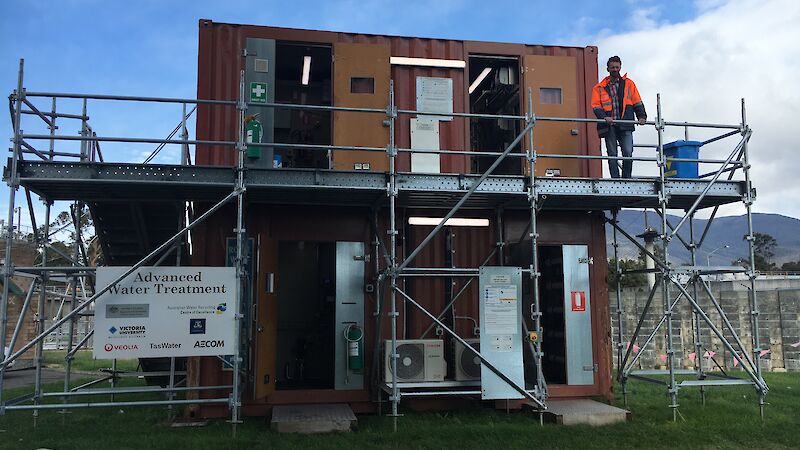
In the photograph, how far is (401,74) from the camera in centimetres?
1089

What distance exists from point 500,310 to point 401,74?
14.1ft

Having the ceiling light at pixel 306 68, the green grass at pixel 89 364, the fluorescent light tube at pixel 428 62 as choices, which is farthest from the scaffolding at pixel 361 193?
the green grass at pixel 89 364

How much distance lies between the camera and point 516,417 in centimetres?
972

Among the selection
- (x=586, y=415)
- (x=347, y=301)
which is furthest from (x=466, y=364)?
(x=347, y=301)

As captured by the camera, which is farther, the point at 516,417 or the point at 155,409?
the point at 155,409

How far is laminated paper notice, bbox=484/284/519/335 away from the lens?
30.1ft

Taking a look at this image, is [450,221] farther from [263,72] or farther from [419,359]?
[263,72]

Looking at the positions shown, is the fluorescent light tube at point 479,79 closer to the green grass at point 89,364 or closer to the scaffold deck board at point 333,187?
the scaffold deck board at point 333,187

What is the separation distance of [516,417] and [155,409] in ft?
19.2

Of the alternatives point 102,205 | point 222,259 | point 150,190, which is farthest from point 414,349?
point 102,205

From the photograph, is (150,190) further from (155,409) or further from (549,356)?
(549,356)

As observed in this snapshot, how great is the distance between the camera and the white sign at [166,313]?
835 centimetres

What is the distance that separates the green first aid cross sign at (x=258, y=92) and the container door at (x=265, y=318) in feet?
7.02

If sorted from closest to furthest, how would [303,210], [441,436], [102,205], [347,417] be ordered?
[441,436] < [347,417] < [102,205] < [303,210]
